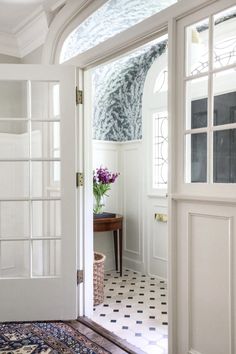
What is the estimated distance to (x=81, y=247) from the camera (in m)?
2.83

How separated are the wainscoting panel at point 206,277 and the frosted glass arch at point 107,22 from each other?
1.28 meters

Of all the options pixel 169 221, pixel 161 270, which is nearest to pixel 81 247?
pixel 169 221

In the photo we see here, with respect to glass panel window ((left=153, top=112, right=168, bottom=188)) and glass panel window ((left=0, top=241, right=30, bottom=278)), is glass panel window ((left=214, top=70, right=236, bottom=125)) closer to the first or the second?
glass panel window ((left=0, top=241, right=30, bottom=278))

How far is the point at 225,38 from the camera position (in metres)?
1.80

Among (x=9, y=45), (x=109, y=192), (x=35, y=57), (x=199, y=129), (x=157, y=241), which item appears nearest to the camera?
(x=199, y=129)

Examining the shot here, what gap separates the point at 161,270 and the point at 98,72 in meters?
2.37

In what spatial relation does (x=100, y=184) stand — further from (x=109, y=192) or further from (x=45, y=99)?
(x=45, y=99)

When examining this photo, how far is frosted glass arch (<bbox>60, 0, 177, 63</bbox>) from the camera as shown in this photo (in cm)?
235

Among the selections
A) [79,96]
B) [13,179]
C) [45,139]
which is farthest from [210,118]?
[13,179]

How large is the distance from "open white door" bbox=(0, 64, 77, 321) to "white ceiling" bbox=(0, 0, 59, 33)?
576 mm

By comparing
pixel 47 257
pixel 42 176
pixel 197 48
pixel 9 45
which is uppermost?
pixel 9 45

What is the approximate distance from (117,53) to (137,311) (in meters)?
2.09

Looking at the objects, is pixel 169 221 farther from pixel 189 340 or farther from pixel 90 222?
pixel 90 222

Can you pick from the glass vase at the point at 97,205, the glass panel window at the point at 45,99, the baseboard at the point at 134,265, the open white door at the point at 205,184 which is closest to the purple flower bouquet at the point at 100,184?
the glass vase at the point at 97,205
